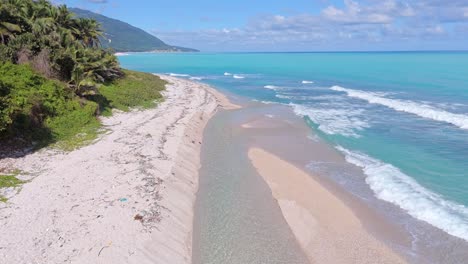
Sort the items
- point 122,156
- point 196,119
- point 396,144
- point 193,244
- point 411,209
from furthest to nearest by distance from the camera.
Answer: point 196,119 → point 396,144 → point 122,156 → point 411,209 → point 193,244

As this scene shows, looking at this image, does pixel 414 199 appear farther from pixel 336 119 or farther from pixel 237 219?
pixel 336 119

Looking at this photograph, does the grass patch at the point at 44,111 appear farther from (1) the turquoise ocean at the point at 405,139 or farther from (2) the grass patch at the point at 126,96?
(1) the turquoise ocean at the point at 405,139

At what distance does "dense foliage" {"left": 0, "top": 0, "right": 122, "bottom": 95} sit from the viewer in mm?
24797

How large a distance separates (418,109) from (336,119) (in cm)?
886

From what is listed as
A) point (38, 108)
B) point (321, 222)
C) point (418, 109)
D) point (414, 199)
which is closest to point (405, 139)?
point (414, 199)

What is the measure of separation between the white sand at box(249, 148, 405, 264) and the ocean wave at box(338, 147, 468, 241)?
227 cm

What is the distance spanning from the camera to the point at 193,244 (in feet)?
38.6

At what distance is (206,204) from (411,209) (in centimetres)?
762

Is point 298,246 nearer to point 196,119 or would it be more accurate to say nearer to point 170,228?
point 170,228

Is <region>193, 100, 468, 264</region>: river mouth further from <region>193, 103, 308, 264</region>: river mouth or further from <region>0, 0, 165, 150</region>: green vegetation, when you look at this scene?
<region>0, 0, 165, 150</region>: green vegetation

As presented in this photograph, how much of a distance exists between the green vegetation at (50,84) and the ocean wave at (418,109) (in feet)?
75.5

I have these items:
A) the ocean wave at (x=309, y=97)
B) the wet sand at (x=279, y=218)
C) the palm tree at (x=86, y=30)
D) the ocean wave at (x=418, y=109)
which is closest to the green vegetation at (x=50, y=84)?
the palm tree at (x=86, y=30)

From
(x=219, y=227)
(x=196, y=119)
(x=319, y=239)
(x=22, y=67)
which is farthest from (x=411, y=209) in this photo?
(x=22, y=67)

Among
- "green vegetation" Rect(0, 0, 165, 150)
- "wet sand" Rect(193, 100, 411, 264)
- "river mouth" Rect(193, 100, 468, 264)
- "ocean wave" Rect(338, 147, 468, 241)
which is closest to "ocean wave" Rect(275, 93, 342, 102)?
"green vegetation" Rect(0, 0, 165, 150)
